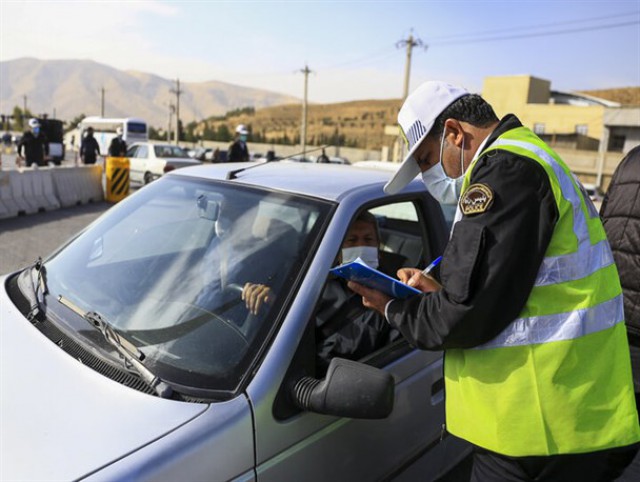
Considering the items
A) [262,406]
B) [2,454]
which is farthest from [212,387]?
[2,454]

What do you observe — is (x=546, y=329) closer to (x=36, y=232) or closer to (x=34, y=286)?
(x=34, y=286)

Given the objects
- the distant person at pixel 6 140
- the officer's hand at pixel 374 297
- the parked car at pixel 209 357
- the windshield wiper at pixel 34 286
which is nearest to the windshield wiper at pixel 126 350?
the parked car at pixel 209 357

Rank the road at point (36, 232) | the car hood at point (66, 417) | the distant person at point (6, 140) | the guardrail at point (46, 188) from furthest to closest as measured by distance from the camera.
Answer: the distant person at point (6, 140) < the guardrail at point (46, 188) < the road at point (36, 232) < the car hood at point (66, 417)

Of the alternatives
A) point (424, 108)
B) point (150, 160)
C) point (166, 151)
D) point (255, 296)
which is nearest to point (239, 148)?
point (150, 160)

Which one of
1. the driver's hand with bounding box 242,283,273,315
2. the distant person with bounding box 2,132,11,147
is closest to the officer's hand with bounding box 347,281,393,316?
the driver's hand with bounding box 242,283,273,315

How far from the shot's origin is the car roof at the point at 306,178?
6.90 ft

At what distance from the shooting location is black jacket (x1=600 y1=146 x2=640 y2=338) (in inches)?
98.8

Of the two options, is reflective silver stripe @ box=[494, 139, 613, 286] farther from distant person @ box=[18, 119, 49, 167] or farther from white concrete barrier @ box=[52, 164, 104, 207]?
distant person @ box=[18, 119, 49, 167]

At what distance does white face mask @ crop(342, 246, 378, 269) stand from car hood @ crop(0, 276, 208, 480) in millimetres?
1095

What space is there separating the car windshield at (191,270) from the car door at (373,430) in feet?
0.49

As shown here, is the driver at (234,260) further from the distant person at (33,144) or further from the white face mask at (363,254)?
the distant person at (33,144)

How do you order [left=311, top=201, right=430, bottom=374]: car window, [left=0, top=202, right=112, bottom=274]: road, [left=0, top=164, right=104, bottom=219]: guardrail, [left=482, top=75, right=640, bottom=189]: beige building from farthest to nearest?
[left=482, top=75, right=640, bottom=189]: beige building → [left=0, top=164, right=104, bottom=219]: guardrail → [left=0, top=202, right=112, bottom=274]: road → [left=311, top=201, right=430, bottom=374]: car window

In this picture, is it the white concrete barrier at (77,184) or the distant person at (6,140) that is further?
the distant person at (6,140)

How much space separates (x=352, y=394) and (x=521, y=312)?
0.52m
